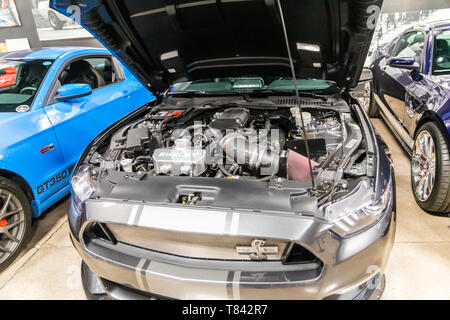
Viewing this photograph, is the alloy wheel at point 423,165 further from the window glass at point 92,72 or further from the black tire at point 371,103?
the window glass at point 92,72

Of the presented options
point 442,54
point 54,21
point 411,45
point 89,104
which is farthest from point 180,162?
point 54,21

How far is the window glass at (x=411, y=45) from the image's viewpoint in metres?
2.93

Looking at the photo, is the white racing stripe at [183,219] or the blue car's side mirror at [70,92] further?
the blue car's side mirror at [70,92]

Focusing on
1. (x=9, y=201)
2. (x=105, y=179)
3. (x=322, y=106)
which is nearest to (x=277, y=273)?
(x=105, y=179)

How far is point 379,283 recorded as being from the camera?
4.36 ft

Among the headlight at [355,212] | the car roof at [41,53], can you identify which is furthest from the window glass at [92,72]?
the headlight at [355,212]

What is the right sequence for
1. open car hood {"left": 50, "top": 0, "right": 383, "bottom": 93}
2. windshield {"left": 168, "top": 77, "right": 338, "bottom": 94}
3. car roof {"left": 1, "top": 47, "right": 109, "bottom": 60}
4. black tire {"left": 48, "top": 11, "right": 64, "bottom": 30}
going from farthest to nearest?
black tire {"left": 48, "top": 11, "right": 64, "bottom": 30}
car roof {"left": 1, "top": 47, "right": 109, "bottom": 60}
windshield {"left": 168, "top": 77, "right": 338, "bottom": 94}
open car hood {"left": 50, "top": 0, "right": 383, "bottom": 93}

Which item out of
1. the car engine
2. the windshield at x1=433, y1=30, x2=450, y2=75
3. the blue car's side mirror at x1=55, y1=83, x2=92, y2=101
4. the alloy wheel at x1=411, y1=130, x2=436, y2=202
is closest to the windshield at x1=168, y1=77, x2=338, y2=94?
the car engine

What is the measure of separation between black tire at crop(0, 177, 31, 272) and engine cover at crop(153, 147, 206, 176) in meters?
1.15

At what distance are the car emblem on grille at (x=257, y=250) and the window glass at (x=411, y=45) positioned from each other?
8.30 ft

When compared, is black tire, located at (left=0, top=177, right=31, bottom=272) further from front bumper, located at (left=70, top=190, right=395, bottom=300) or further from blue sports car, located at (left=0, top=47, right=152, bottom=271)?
front bumper, located at (left=70, top=190, right=395, bottom=300)

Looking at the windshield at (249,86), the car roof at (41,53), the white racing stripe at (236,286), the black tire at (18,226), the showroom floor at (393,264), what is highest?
the car roof at (41,53)

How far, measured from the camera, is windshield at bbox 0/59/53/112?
2.41m
